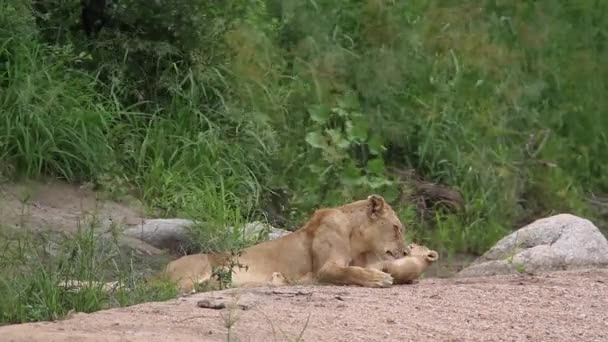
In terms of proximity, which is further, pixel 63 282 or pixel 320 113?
pixel 320 113

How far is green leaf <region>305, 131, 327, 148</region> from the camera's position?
39.8ft

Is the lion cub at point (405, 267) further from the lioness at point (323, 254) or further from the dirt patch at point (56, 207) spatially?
the dirt patch at point (56, 207)

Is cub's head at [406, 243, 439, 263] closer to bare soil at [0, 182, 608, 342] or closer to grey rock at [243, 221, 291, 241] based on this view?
bare soil at [0, 182, 608, 342]

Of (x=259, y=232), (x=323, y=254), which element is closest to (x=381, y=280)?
(x=323, y=254)

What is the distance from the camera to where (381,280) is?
8.45m

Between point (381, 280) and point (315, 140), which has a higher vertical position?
point (381, 280)

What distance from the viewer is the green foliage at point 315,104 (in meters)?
10.7

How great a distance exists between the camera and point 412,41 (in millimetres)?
13789

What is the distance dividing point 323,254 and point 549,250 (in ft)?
6.57

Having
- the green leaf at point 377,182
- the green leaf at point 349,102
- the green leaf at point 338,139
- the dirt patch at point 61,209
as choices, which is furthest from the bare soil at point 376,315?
the green leaf at point 349,102

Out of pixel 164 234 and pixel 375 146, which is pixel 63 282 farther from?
pixel 375 146

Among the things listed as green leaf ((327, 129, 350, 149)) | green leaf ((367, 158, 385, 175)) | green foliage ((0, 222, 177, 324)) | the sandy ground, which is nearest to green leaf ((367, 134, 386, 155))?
green leaf ((327, 129, 350, 149))

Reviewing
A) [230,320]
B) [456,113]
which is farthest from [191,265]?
[456,113]

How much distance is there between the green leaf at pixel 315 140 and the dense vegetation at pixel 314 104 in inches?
0.7
